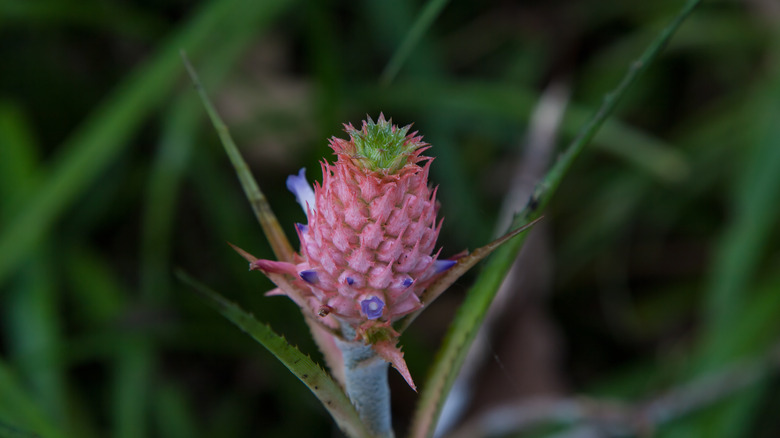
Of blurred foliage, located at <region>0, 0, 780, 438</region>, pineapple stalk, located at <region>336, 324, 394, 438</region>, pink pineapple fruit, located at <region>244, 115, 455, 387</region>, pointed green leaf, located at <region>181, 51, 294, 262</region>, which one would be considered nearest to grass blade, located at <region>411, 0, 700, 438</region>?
pineapple stalk, located at <region>336, 324, 394, 438</region>

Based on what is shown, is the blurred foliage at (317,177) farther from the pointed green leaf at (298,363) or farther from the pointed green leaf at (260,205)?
the pointed green leaf at (298,363)

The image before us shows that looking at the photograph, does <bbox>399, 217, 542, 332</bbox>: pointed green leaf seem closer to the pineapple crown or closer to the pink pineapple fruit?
the pink pineapple fruit

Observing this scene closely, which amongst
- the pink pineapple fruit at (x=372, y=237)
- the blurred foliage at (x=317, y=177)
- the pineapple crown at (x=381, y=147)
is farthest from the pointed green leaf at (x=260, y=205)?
the blurred foliage at (x=317, y=177)

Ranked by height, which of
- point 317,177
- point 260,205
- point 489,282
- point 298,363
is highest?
point 317,177

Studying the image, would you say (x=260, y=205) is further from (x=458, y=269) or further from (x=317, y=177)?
(x=317, y=177)

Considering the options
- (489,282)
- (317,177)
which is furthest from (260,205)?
(317,177)

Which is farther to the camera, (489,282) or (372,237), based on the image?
(489,282)

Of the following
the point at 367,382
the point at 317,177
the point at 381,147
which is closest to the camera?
the point at 381,147
